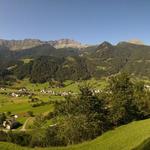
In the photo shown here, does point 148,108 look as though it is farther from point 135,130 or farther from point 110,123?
point 135,130

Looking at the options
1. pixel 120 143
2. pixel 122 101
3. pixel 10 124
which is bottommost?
pixel 10 124

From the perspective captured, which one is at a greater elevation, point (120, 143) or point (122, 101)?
point (120, 143)

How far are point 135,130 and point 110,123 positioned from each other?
2839cm

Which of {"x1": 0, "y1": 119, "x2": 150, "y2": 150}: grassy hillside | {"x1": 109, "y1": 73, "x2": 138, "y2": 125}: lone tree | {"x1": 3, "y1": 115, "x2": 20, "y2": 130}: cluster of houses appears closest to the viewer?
{"x1": 0, "y1": 119, "x2": 150, "y2": 150}: grassy hillside

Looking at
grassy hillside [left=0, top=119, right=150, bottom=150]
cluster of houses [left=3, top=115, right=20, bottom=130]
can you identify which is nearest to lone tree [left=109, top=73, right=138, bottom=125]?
grassy hillside [left=0, top=119, right=150, bottom=150]

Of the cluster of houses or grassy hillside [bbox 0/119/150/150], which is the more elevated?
grassy hillside [bbox 0/119/150/150]

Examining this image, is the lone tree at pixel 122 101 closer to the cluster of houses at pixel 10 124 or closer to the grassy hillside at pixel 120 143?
the grassy hillside at pixel 120 143

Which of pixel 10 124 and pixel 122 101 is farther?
pixel 10 124

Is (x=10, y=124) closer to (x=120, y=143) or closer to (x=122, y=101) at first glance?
(x=122, y=101)

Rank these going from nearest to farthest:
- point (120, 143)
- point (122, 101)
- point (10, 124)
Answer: point (120, 143)
point (122, 101)
point (10, 124)

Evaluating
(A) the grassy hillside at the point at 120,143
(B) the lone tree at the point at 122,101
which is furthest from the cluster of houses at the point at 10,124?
(A) the grassy hillside at the point at 120,143

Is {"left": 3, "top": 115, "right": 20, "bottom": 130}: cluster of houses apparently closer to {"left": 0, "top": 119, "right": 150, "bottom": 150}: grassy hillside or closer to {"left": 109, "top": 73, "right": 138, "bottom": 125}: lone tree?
{"left": 109, "top": 73, "right": 138, "bottom": 125}: lone tree

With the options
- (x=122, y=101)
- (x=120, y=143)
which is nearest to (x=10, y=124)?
(x=122, y=101)

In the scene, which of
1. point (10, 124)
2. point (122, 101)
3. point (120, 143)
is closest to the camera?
point (120, 143)
